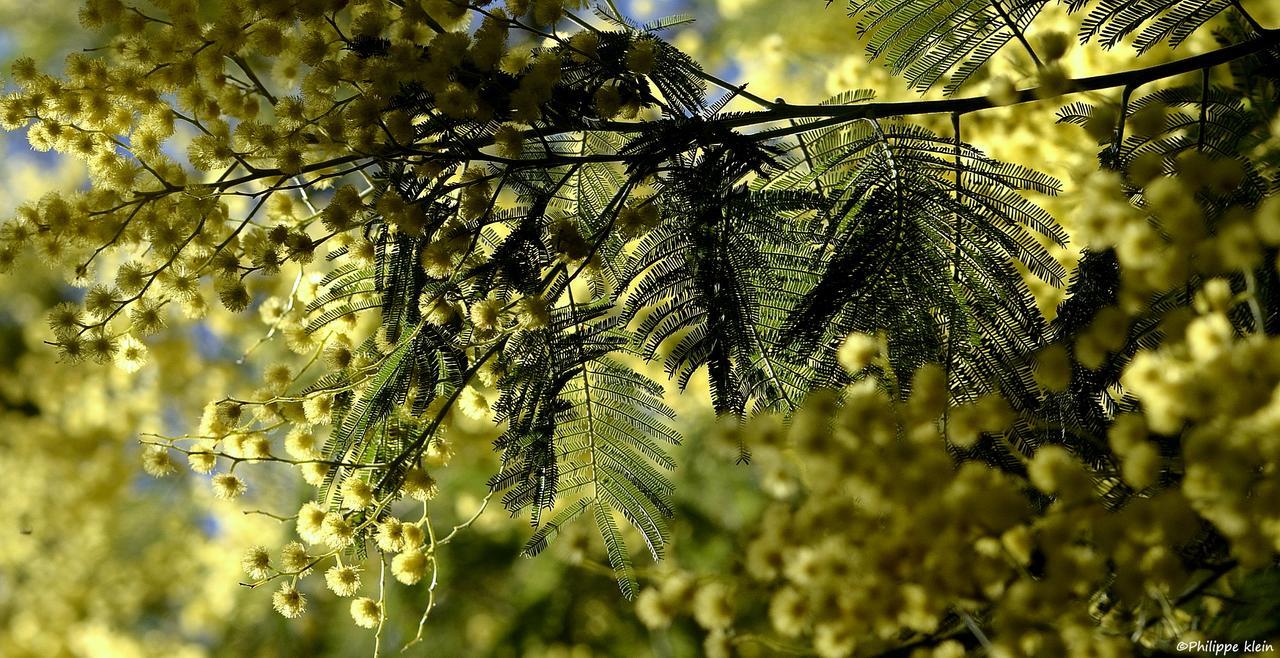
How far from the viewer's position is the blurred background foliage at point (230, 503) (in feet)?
6.75

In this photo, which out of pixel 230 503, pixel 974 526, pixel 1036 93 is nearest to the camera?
pixel 974 526

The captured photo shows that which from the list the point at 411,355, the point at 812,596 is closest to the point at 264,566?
the point at 411,355

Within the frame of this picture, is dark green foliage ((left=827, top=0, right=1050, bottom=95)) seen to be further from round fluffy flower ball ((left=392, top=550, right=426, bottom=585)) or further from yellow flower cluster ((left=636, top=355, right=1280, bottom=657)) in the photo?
round fluffy flower ball ((left=392, top=550, right=426, bottom=585))

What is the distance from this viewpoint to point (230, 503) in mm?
1005

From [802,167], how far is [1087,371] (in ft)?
1.08

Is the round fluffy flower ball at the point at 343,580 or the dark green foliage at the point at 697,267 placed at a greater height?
the dark green foliage at the point at 697,267

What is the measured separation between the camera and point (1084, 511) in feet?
1.78

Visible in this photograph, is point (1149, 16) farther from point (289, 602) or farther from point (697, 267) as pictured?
point (289, 602)

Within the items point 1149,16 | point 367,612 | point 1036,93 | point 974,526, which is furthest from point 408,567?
point 1149,16

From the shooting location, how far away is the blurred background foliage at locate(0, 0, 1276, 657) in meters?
2.06

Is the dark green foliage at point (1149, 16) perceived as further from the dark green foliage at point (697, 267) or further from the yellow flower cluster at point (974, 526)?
the yellow flower cluster at point (974, 526)

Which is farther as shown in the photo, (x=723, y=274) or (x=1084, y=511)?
(x=723, y=274)

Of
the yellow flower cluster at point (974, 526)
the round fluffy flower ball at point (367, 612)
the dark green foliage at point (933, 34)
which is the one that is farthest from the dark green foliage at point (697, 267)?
the yellow flower cluster at point (974, 526)

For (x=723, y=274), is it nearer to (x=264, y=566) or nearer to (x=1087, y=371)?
(x=1087, y=371)
